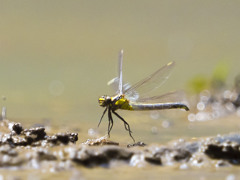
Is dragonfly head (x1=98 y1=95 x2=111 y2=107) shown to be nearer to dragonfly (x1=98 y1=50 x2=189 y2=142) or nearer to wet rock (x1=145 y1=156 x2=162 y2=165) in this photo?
dragonfly (x1=98 y1=50 x2=189 y2=142)

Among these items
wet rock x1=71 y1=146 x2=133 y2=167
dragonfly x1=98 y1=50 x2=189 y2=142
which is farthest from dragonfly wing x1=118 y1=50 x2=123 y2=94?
wet rock x1=71 y1=146 x2=133 y2=167

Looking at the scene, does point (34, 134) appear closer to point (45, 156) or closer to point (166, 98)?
point (45, 156)

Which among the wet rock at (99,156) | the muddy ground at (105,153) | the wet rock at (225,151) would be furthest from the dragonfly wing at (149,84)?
the wet rock at (99,156)

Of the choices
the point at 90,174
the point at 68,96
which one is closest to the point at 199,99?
the point at 68,96

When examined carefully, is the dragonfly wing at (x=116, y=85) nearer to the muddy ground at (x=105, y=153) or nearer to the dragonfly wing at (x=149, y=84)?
the dragonfly wing at (x=149, y=84)

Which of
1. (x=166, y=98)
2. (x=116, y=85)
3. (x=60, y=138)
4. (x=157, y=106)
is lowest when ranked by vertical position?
(x=60, y=138)

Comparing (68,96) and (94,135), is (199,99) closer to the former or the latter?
(68,96)

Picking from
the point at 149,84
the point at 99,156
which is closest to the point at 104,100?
the point at 149,84
